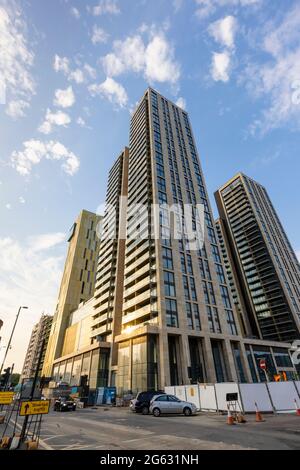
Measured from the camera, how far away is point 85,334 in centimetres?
6544

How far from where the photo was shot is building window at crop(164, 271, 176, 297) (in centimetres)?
4269

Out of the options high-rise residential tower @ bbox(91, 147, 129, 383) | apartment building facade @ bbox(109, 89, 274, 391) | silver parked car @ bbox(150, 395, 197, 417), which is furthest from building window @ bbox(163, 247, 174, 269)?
silver parked car @ bbox(150, 395, 197, 417)

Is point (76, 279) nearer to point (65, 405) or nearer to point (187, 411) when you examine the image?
point (65, 405)

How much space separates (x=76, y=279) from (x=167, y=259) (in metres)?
52.0

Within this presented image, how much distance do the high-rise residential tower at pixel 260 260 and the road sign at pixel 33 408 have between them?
83.0m

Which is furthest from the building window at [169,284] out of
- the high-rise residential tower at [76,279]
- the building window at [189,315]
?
the high-rise residential tower at [76,279]

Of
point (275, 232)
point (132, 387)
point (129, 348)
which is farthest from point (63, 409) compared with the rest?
point (275, 232)

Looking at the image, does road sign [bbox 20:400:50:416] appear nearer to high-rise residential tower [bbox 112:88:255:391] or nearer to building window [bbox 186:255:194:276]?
high-rise residential tower [bbox 112:88:255:391]

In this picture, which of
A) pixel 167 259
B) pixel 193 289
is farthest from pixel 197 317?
pixel 167 259

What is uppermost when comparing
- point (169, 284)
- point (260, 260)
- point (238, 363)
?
point (260, 260)

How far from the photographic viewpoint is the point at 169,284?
143 feet

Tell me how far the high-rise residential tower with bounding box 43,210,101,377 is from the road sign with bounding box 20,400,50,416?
78161 mm
